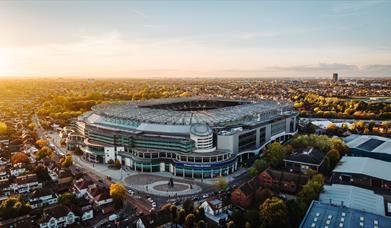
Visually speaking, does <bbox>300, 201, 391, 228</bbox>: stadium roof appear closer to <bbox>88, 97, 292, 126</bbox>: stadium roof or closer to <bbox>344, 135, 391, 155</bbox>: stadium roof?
<bbox>344, 135, 391, 155</bbox>: stadium roof

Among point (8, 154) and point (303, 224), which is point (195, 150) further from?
point (8, 154)

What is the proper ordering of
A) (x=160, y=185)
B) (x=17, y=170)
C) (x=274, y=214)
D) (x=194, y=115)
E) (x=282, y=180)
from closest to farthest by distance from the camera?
1. (x=274, y=214)
2. (x=282, y=180)
3. (x=160, y=185)
4. (x=17, y=170)
5. (x=194, y=115)

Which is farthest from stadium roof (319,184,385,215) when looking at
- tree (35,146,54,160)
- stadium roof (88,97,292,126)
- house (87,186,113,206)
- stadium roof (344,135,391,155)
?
tree (35,146,54,160)

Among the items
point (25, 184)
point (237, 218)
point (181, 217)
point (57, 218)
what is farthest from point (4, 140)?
point (237, 218)

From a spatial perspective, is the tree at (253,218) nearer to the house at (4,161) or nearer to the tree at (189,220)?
the tree at (189,220)

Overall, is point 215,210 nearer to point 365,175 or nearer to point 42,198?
point 42,198

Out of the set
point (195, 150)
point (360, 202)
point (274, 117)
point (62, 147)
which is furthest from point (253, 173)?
point (62, 147)
